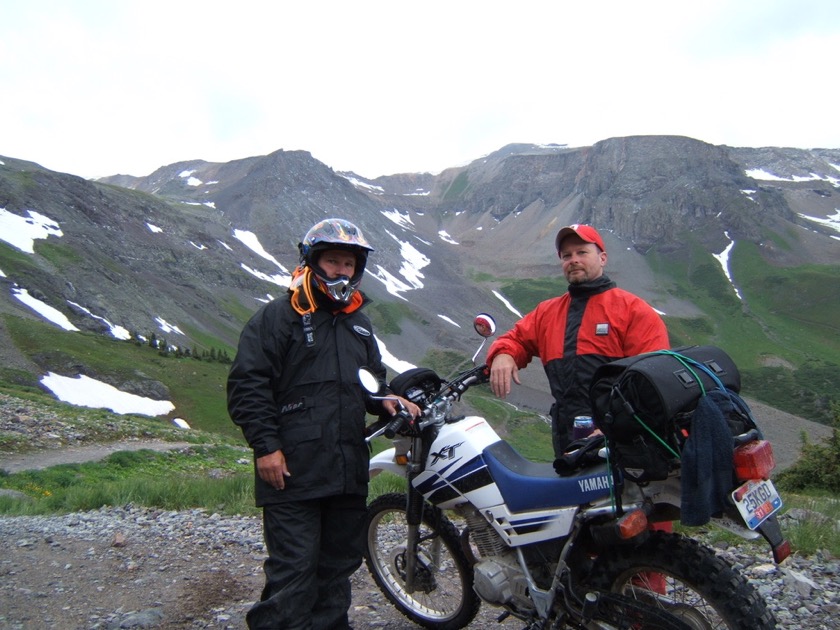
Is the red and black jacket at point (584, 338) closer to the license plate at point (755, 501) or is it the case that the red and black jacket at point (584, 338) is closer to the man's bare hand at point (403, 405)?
the man's bare hand at point (403, 405)

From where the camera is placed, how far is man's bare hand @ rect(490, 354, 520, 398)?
453 cm

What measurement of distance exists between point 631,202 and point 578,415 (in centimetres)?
20652

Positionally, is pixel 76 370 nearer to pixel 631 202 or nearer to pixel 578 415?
pixel 578 415

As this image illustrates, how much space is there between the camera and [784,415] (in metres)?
84.2

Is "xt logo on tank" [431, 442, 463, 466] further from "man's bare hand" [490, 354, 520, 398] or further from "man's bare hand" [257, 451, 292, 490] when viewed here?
"man's bare hand" [257, 451, 292, 490]

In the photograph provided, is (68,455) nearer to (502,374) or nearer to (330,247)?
(330,247)

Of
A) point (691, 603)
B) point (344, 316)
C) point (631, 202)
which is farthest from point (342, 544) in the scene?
point (631, 202)

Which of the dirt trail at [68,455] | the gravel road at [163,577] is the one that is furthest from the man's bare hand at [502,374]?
the dirt trail at [68,455]

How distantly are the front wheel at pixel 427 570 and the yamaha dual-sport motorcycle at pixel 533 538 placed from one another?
10mm

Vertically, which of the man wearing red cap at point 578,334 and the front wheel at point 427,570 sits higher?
the man wearing red cap at point 578,334

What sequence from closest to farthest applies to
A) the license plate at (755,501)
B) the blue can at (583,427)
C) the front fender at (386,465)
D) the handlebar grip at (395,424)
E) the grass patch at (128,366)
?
the license plate at (755,501)
the handlebar grip at (395,424)
the blue can at (583,427)
the front fender at (386,465)
the grass patch at (128,366)

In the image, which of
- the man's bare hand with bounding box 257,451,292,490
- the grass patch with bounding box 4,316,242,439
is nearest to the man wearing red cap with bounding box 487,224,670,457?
the man's bare hand with bounding box 257,451,292,490

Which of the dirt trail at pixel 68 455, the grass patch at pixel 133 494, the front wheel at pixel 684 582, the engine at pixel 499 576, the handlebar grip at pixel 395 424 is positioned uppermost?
the handlebar grip at pixel 395 424

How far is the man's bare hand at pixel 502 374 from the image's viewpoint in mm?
4527
